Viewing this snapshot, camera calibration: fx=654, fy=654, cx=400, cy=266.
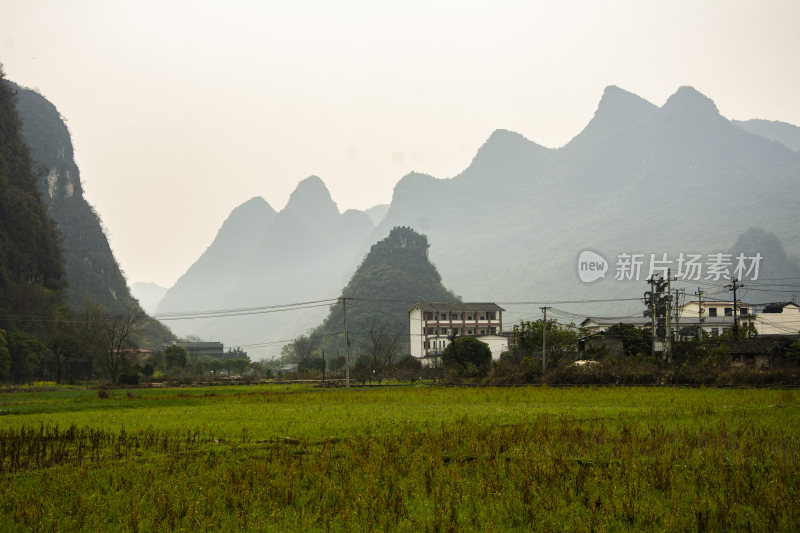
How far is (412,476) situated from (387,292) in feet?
437

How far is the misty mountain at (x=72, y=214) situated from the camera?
137m

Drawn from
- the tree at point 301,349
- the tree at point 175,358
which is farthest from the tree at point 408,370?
the tree at point 301,349

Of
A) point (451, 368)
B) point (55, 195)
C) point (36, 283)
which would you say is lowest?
point (451, 368)

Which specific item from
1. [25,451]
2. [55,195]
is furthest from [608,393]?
[55,195]

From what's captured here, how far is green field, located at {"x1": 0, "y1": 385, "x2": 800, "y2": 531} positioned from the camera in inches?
361

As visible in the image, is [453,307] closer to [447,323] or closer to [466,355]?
[447,323]

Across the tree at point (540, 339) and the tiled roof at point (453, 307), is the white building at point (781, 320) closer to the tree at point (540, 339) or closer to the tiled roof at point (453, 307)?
the tree at point (540, 339)

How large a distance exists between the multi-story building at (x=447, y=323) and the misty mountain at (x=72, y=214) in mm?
60883

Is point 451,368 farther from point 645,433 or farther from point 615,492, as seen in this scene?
point 615,492

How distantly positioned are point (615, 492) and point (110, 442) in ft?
40.9

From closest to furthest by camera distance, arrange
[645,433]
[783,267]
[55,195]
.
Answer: [645,433] → [55,195] → [783,267]

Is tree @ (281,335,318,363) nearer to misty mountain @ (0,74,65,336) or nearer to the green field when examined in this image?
misty mountain @ (0,74,65,336)

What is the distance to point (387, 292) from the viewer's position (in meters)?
145

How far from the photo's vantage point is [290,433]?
1794 centimetres
